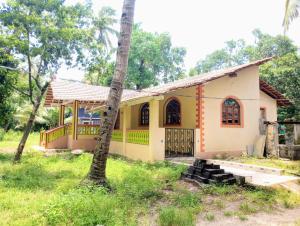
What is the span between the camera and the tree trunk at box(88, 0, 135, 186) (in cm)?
730

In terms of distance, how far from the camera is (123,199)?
21.8 ft

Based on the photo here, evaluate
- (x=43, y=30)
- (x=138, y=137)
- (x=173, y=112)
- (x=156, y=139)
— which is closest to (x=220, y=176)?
(x=156, y=139)

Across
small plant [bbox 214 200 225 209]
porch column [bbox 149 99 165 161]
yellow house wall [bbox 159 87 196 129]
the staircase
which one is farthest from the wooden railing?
small plant [bbox 214 200 225 209]

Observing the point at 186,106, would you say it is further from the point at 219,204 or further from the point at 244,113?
the point at 219,204

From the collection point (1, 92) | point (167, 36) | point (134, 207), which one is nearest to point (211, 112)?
point (134, 207)

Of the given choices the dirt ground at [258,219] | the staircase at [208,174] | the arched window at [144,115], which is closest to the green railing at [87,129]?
the arched window at [144,115]

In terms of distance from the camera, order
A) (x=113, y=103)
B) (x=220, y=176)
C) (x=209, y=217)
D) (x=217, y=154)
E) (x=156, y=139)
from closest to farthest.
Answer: (x=209, y=217)
(x=113, y=103)
(x=220, y=176)
(x=156, y=139)
(x=217, y=154)

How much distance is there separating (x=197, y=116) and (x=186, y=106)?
172cm

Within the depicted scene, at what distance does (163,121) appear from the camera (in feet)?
50.9

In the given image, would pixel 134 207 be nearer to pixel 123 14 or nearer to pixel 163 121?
→ pixel 123 14

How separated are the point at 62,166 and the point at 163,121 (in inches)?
244

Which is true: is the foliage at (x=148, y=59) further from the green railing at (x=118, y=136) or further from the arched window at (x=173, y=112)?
the arched window at (x=173, y=112)

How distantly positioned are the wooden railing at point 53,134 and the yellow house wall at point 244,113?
9.94 m

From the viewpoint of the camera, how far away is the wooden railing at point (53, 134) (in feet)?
58.3
